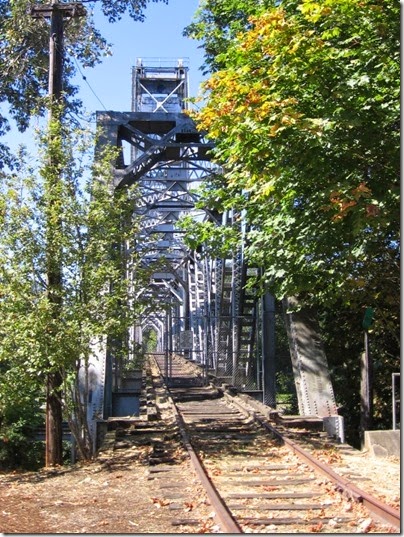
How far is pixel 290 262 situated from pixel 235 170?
5.43ft

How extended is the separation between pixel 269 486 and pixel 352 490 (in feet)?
3.79

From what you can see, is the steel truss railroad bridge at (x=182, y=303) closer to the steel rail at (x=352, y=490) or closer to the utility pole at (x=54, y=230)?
the utility pole at (x=54, y=230)

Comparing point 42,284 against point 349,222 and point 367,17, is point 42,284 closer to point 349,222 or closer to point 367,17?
point 349,222

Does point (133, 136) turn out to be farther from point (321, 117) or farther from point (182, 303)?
point (321, 117)

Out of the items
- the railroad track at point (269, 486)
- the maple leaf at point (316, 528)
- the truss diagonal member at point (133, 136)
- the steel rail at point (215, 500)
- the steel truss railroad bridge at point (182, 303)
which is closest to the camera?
the steel rail at point (215, 500)

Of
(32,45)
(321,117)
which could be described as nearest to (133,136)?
(32,45)

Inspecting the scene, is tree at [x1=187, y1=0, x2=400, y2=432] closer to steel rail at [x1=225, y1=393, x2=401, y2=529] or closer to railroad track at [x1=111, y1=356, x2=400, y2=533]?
steel rail at [x1=225, y1=393, x2=401, y2=529]

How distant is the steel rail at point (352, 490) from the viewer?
236 inches

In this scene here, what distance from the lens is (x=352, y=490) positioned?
6.96 meters

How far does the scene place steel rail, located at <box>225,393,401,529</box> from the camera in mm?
6000

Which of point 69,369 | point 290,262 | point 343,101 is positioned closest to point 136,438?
point 69,369

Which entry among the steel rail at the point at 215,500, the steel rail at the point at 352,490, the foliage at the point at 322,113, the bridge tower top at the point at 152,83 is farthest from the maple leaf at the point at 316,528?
the bridge tower top at the point at 152,83

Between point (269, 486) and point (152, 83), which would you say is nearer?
point (269, 486)

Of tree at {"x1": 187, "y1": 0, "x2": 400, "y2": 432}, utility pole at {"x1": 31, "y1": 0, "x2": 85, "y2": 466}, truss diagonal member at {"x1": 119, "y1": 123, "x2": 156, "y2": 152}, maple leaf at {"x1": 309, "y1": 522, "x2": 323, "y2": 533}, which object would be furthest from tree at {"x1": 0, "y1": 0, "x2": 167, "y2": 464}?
maple leaf at {"x1": 309, "y1": 522, "x2": 323, "y2": 533}
